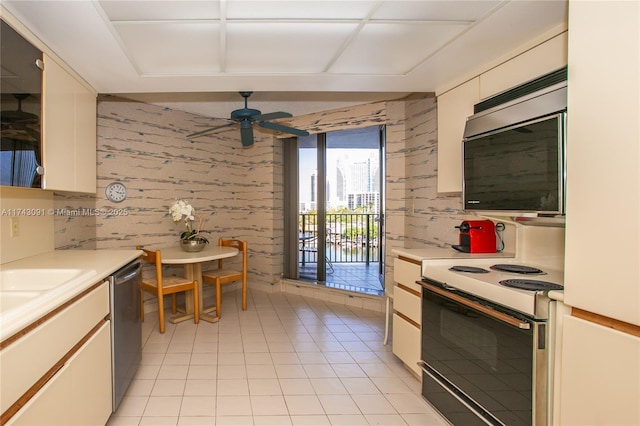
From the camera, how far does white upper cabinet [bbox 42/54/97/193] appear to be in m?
1.95

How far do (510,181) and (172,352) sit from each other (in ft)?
9.41

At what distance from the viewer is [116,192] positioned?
3.76 metres

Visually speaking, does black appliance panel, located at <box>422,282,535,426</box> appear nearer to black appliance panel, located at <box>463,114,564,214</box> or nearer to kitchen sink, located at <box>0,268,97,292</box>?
black appliance panel, located at <box>463,114,564,214</box>

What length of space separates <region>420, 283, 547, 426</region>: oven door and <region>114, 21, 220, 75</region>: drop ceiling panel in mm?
2023

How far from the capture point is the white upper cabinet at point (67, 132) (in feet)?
6.39

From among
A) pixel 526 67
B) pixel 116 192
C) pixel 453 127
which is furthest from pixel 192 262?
pixel 526 67

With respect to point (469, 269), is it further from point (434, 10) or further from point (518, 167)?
point (434, 10)

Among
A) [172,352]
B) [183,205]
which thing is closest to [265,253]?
[183,205]

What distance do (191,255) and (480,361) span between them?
291cm

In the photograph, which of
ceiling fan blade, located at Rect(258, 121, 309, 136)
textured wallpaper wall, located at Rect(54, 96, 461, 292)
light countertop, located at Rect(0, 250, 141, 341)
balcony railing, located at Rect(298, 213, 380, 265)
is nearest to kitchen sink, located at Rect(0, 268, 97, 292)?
light countertop, located at Rect(0, 250, 141, 341)

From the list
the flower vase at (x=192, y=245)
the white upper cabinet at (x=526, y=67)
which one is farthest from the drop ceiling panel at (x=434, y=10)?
the flower vase at (x=192, y=245)

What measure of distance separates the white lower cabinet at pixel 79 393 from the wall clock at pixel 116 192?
2328 millimetres

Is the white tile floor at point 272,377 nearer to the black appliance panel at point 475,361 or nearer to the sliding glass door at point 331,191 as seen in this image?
the black appliance panel at point 475,361

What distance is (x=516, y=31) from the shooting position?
189cm
